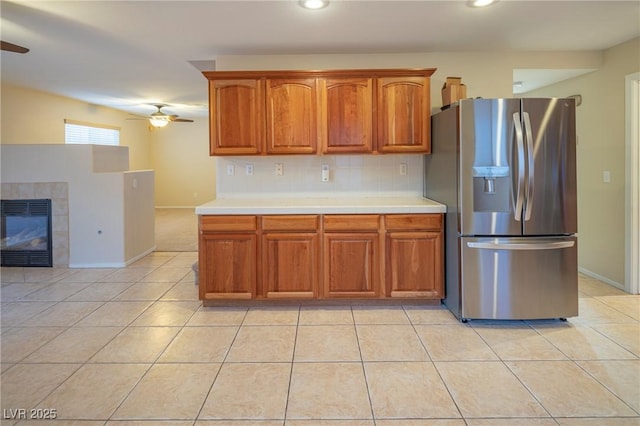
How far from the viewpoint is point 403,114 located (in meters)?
3.93

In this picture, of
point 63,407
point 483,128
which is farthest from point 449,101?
point 63,407

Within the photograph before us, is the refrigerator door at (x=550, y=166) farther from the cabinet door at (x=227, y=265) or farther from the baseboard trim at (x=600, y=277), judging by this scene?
the cabinet door at (x=227, y=265)

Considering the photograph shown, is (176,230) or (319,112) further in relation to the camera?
(176,230)

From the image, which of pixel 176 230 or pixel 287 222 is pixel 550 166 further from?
pixel 176 230

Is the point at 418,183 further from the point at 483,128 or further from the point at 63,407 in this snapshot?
the point at 63,407

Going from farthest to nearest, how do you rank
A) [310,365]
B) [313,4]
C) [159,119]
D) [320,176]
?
[159,119] < [320,176] < [313,4] < [310,365]

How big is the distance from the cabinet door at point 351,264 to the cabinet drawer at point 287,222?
6.7 inches

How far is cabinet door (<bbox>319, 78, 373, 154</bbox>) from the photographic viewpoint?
3918 millimetres

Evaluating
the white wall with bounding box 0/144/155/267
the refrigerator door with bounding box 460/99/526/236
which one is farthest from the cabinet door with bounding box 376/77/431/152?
the white wall with bounding box 0/144/155/267

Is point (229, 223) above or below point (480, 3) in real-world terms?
below

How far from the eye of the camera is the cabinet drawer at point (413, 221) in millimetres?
3686

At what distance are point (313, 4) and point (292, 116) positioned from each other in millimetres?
1117

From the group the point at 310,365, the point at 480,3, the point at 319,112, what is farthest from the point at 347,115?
the point at 310,365

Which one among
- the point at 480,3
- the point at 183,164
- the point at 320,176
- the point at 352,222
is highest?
the point at 480,3
